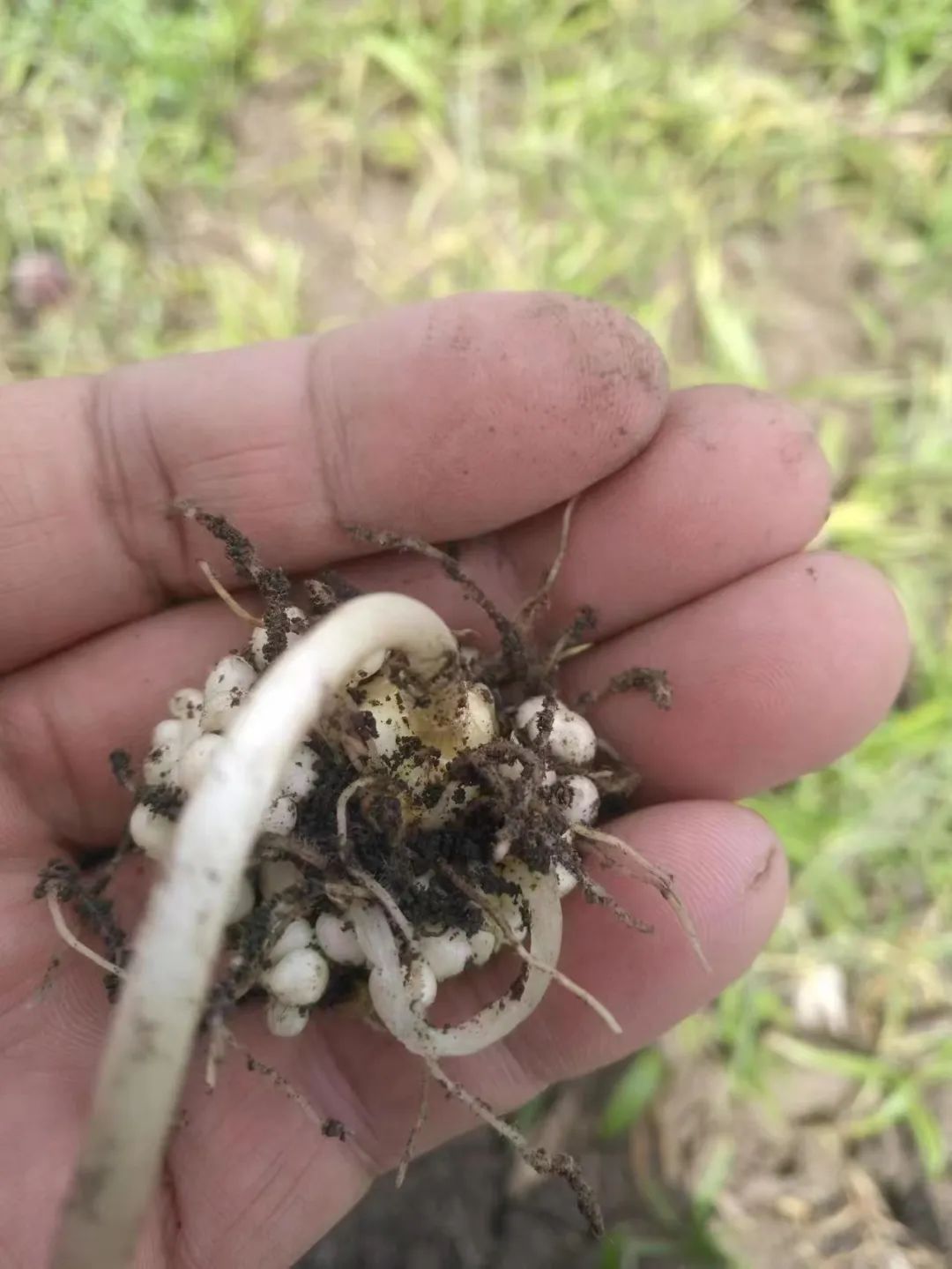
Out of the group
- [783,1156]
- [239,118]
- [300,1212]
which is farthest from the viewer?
[239,118]

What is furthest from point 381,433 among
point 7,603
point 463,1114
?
point 463,1114

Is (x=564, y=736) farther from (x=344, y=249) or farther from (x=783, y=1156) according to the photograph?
(x=344, y=249)

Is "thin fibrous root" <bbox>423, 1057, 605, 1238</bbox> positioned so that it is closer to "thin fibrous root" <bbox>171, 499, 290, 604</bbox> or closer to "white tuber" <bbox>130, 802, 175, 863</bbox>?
"white tuber" <bbox>130, 802, 175, 863</bbox>

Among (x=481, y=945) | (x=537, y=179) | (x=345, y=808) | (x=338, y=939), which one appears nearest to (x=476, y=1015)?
(x=481, y=945)

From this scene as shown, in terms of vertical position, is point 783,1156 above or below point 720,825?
below

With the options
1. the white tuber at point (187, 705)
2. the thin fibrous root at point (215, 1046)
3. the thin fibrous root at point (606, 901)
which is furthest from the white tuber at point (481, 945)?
the white tuber at point (187, 705)

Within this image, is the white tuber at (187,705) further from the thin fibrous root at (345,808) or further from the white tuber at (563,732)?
the white tuber at (563,732)

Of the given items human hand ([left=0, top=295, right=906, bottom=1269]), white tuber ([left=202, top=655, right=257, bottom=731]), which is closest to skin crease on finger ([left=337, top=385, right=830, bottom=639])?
human hand ([left=0, top=295, right=906, bottom=1269])
